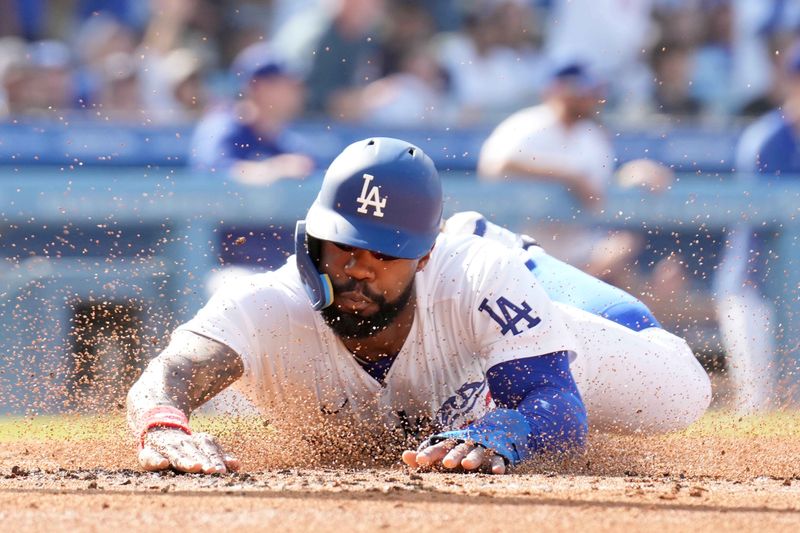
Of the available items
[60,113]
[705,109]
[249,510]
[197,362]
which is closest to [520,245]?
[197,362]

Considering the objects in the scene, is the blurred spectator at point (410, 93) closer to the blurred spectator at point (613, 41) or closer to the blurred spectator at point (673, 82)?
the blurred spectator at point (613, 41)

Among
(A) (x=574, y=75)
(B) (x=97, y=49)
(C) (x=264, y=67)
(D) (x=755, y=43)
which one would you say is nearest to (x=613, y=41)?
(D) (x=755, y=43)

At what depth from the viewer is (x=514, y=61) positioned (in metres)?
11.5

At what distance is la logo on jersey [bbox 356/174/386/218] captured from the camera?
4906mm

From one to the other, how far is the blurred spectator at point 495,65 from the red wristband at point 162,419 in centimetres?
696

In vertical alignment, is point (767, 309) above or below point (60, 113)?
below

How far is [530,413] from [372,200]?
3.21 feet

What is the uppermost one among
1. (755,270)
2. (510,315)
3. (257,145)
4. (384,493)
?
(257,145)

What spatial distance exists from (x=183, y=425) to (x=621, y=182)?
5744 mm

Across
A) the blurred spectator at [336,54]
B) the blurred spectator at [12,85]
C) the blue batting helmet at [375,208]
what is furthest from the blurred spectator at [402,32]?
the blue batting helmet at [375,208]

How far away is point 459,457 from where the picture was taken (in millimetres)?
4625

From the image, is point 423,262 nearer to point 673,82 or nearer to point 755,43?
point 673,82

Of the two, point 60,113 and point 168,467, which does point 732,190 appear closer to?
point 60,113

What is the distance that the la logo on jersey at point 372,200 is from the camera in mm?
4906
